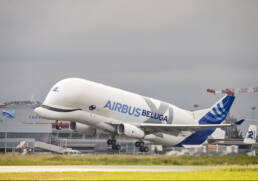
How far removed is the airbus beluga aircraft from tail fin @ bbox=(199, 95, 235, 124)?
0.84 feet

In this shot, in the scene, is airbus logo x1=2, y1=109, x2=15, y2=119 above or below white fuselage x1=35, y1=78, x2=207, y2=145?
above

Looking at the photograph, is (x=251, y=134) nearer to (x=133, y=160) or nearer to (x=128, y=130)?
(x=133, y=160)

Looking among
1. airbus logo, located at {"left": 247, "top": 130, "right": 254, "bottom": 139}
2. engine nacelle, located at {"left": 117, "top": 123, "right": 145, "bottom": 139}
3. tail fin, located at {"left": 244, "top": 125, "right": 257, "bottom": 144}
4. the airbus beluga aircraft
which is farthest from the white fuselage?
airbus logo, located at {"left": 247, "top": 130, "right": 254, "bottom": 139}

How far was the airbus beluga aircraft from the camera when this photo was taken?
57.6 metres

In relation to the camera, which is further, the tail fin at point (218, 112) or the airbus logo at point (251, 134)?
the airbus logo at point (251, 134)

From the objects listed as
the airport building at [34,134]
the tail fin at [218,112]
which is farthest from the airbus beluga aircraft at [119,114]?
the airport building at [34,134]

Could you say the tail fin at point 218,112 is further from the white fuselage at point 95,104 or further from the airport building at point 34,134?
the airport building at point 34,134

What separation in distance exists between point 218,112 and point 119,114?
48.1 ft

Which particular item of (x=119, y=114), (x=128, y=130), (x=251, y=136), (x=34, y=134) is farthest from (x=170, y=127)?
(x=34, y=134)

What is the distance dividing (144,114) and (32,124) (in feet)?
293

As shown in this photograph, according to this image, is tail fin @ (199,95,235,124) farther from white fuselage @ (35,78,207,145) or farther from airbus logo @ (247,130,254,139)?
airbus logo @ (247,130,254,139)

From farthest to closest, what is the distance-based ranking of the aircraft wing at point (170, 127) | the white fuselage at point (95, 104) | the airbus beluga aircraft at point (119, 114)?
1. the aircraft wing at point (170, 127)
2. the airbus beluga aircraft at point (119, 114)
3. the white fuselage at point (95, 104)

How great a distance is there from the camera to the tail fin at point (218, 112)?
2741 inches

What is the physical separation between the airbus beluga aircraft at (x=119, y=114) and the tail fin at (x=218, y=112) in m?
0.26
